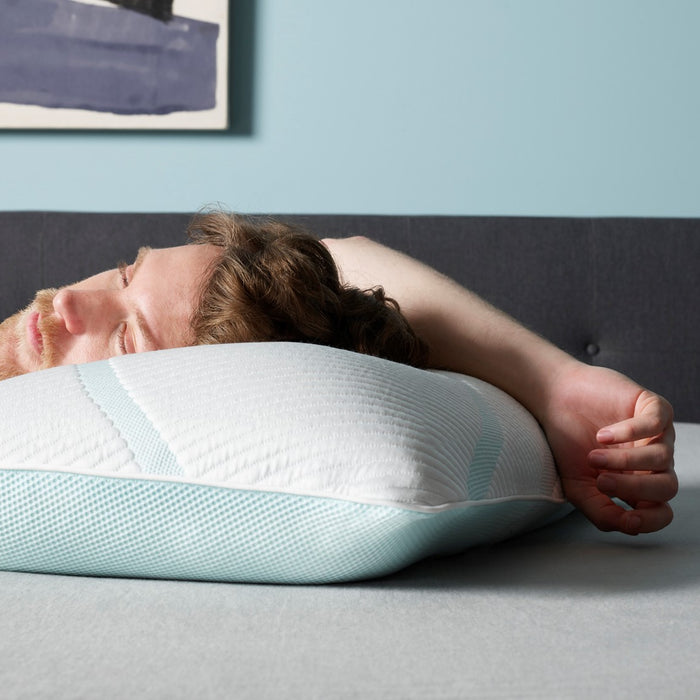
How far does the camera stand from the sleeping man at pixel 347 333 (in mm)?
867

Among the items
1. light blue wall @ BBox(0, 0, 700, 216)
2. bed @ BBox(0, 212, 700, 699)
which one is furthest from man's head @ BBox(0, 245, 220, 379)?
light blue wall @ BBox(0, 0, 700, 216)

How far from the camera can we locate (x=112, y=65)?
213 centimetres

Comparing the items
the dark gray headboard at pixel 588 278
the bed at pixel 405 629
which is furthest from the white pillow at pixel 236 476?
the dark gray headboard at pixel 588 278

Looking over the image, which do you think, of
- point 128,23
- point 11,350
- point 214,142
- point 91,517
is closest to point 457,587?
point 91,517

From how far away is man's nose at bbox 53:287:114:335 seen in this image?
998 millimetres

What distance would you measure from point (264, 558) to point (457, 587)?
0.46 ft

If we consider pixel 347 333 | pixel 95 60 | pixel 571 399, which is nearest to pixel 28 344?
pixel 347 333

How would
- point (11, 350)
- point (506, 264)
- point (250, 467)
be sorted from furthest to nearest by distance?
point (506, 264) → point (11, 350) → point (250, 467)

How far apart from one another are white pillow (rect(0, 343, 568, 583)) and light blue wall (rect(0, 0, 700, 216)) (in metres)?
1.51

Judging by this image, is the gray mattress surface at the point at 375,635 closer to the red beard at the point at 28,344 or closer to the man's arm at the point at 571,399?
the man's arm at the point at 571,399

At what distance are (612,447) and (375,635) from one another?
482 millimetres

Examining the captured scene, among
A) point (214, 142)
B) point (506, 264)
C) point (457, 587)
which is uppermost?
point (214, 142)

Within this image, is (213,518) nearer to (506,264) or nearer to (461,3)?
(506,264)

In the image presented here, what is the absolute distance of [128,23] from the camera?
212 cm
